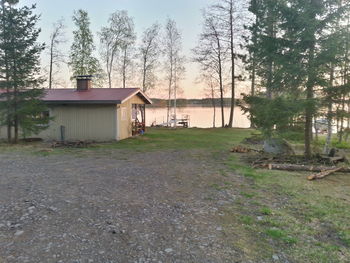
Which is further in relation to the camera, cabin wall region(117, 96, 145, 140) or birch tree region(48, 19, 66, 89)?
birch tree region(48, 19, 66, 89)

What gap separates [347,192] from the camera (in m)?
4.98

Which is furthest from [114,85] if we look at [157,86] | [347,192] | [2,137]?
A: [347,192]

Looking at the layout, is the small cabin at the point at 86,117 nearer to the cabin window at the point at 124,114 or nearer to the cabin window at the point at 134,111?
the cabin window at the point at 124,114

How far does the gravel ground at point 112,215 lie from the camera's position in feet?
8.85

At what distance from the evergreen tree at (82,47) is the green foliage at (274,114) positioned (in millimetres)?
18197

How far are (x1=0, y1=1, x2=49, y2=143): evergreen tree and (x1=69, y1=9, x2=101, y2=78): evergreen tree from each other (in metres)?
11.0

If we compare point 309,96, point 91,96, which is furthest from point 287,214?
point 91,96

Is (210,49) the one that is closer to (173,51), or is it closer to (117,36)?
(173,51)

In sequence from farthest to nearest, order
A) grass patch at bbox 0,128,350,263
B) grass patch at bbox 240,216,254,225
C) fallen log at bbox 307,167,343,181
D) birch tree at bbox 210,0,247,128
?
1. birch tree at bbox 210,0,247,128
2. fallen log at bbox 307,167,343,181
3. grass patch at bbox 240,216,254,225
4. grass patch at bbox 0,128,350,263

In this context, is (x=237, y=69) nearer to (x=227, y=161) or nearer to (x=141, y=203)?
(x=227, y=161)

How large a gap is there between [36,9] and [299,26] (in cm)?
1062

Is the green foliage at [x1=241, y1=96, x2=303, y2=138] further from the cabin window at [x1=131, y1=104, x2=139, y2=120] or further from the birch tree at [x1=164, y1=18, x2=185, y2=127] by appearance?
the birch tree at [x1=164, y1=18, x2=185, y2=127]

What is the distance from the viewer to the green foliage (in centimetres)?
702

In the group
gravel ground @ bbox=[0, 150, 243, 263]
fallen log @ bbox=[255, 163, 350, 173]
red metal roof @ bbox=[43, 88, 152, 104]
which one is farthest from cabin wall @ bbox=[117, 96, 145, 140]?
fallen log @ bbox=[255, 163, 350, 173]
